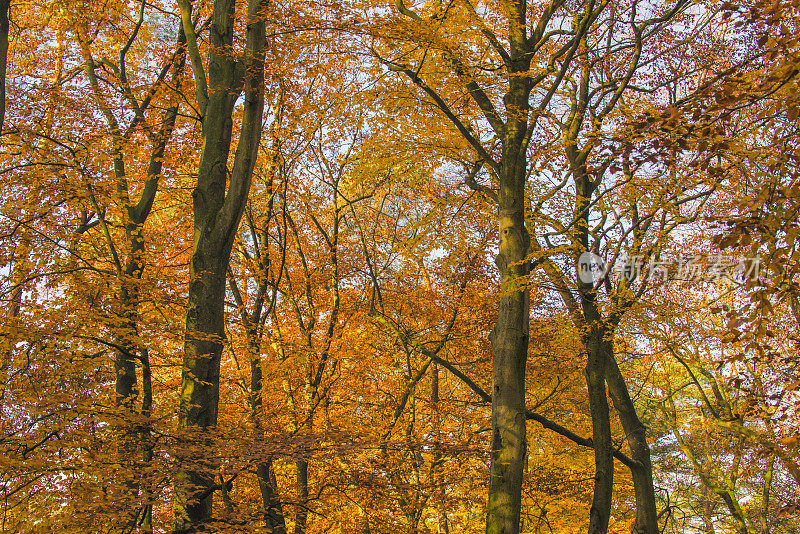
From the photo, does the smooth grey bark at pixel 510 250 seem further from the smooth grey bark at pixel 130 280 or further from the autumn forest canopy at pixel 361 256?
the smooth grey bark at pixel 130 280

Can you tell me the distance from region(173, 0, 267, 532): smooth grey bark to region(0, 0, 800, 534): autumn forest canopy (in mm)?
29

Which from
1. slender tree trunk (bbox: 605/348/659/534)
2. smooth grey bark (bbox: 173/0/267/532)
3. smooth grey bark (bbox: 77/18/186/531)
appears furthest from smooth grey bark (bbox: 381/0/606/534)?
smooth grey bark (bbox: 77/18/186/531)

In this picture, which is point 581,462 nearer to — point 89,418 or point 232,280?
point 232,280

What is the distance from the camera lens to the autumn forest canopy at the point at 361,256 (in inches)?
184

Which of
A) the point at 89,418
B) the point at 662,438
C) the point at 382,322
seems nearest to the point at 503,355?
the point at 382,322

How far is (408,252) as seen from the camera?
27.8 feet

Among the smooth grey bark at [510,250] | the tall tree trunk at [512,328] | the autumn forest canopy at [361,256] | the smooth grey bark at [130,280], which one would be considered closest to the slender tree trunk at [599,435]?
the autumn forest canopy at [361,256]

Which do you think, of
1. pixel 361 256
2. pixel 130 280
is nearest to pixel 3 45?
pixel 130 280

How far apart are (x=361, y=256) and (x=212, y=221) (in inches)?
281

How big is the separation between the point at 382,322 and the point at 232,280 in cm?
278

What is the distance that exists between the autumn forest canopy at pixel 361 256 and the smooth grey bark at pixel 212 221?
0.10 ft

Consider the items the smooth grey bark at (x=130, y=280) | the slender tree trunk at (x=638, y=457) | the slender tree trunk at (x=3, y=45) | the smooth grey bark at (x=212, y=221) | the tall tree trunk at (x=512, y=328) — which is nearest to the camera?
the slender tree trunk at (x=3, y=45)

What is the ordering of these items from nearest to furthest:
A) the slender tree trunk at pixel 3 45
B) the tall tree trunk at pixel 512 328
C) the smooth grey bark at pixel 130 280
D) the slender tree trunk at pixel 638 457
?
1. the slender tree trunk at pixel 3 45
2. the smooth grey bark at pixel 130 280
3. the tall tree trunk at pixel 512 328
4. the slender tree trunk at pixel 638 457

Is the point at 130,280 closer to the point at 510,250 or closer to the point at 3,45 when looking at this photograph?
the point at 3,45
